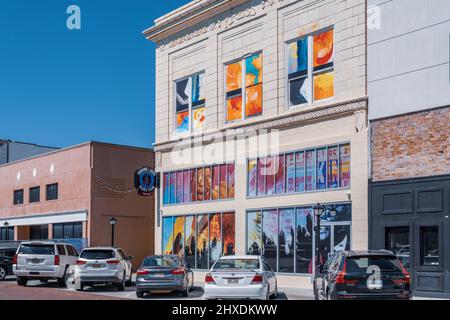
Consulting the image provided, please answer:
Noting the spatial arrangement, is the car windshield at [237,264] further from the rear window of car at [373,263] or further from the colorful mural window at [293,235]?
the colorful mural window at [293,235]

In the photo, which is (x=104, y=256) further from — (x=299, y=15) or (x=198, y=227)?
(x=299, y=15)

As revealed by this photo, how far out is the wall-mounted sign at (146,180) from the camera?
116 feet

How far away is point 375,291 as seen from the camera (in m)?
14.2

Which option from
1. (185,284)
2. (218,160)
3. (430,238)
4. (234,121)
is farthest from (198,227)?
(430,238)

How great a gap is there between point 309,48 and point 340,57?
6.38 feet

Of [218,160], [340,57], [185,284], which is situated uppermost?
[340,57]

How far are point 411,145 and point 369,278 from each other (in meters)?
9.50

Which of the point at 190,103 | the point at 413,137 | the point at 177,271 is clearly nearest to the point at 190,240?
the point at 190,103

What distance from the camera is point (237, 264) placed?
61.0 ft

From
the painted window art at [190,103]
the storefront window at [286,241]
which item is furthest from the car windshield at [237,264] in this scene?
the painted window art at [190,103]

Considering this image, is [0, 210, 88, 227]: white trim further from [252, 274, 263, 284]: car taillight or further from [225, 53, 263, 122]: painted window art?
[252, 274, 263, 284]: car taillight

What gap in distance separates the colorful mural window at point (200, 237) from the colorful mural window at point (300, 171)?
2.42m

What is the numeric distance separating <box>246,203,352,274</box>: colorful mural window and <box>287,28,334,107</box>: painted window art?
466 centimetres
